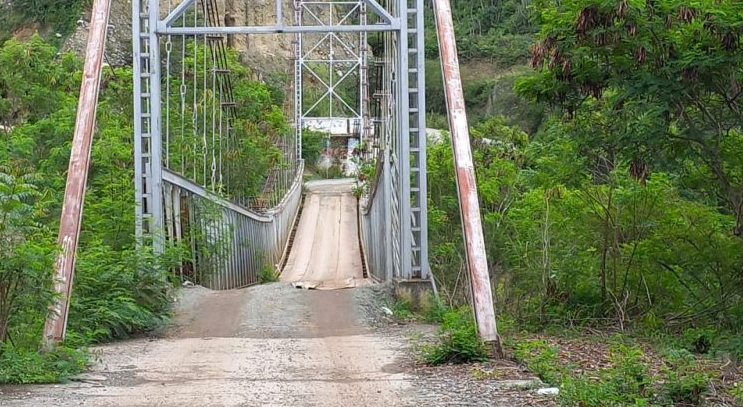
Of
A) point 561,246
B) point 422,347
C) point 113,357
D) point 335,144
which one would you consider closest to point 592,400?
point 422,347

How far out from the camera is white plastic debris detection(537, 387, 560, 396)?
281 inches

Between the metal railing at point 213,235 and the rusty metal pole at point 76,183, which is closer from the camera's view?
the rusty metal pole at point 76,183

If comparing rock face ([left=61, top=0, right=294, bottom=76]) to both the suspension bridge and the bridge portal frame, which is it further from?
the bridge portal frame

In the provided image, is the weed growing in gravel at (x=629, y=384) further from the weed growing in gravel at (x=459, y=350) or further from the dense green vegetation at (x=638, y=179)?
the dense green vegetation at (x=638, y=179)

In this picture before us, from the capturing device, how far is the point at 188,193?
1770 centimetres

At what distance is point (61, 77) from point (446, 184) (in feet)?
40.1

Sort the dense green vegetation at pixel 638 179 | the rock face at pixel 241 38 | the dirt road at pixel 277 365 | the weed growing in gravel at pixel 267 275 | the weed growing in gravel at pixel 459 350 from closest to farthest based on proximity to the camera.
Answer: the dirt road at pixel 277 365 < the weed growing in gravel at pixel 459 350 < the dense green vegetation at pixel 638 179 < the weed growing in gravel at pixel 267 275 < the rock face at pixel 241 38

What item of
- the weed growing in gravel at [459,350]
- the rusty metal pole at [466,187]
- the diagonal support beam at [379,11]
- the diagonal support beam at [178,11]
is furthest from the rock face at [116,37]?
the weed growing in gravel at [459,350]

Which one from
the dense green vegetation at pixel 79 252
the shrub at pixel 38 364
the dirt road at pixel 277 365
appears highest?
the dense green vegetation at pixel 79 252

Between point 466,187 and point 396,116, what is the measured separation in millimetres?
5964

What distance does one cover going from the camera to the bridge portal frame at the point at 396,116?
14516mm

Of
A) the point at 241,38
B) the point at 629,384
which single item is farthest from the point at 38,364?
the point at 241,38

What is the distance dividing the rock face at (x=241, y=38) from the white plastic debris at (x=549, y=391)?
38.9m

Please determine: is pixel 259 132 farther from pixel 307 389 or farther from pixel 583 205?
pixel 307 389
